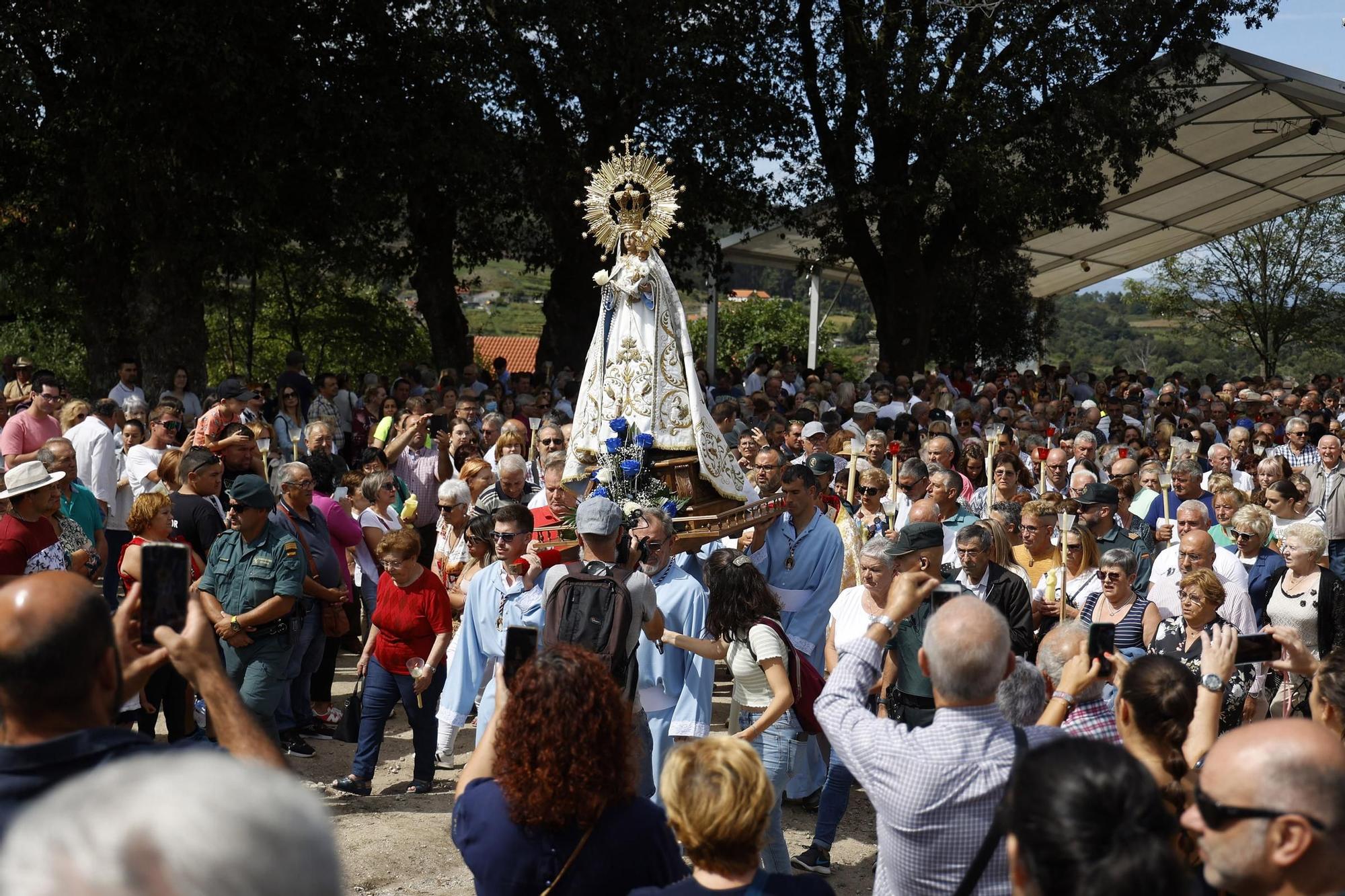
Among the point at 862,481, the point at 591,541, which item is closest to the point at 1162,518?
the point at 862,481

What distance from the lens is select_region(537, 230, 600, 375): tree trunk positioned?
21.0 m

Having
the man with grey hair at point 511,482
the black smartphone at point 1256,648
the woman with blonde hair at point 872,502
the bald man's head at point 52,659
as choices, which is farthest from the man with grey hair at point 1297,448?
the bald man's head at point 52,659

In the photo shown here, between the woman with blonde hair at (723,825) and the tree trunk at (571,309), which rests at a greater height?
the tree trunk at (571,309)

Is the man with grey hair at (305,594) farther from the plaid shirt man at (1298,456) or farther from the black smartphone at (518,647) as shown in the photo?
the plaid shirt man at (1298,456)

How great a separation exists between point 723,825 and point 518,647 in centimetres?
88

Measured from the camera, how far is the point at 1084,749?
2.54 metres

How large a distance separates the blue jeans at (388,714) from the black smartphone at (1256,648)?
404 cm

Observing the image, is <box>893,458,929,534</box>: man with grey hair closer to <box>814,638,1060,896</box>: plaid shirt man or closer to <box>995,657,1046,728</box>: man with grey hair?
<box>995,657,1046,728</box>: man with grey hair

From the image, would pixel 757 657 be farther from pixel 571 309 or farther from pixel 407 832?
pixel 571 309

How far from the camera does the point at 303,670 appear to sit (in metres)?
7.93

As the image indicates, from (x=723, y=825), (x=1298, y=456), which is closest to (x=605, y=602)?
(x=723, y=825)

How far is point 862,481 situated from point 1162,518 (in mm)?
2070

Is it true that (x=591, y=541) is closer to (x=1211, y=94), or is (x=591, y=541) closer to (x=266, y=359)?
(x=1211, y=94)

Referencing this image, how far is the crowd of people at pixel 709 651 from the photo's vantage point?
246 cm
